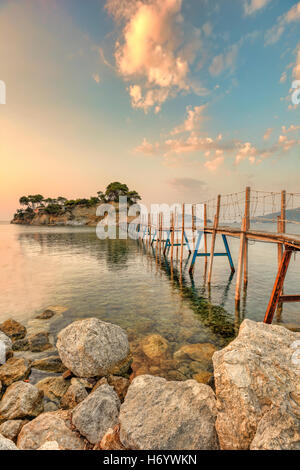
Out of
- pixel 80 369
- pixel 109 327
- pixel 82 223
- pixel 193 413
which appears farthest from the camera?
pixel 82 223

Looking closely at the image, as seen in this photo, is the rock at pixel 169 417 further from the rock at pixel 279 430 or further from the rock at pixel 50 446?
the rock at pixel 50 446

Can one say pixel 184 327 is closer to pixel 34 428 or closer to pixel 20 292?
pixel 34 428

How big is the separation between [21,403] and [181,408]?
389cm

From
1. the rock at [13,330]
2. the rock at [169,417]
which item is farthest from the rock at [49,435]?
the rock at [13,330]

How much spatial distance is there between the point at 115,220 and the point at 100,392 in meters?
100

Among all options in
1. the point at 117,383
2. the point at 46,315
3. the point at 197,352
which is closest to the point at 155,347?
the point at 197,352

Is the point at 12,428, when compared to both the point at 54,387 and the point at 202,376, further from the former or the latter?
the point at 202,376

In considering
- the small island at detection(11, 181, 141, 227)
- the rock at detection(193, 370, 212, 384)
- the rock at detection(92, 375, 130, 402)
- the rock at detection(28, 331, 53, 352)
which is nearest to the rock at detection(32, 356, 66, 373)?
the rock at detection(28, 331, 53, 352)

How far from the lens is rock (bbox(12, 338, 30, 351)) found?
26.5ft

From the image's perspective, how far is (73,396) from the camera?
5.34 m

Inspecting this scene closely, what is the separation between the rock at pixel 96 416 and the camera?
4102mm

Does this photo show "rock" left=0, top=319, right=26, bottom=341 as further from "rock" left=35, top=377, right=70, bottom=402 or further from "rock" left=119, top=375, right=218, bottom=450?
"rock" left=119, top=375, right=218, bottom=450

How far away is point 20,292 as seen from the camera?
15266 mm
